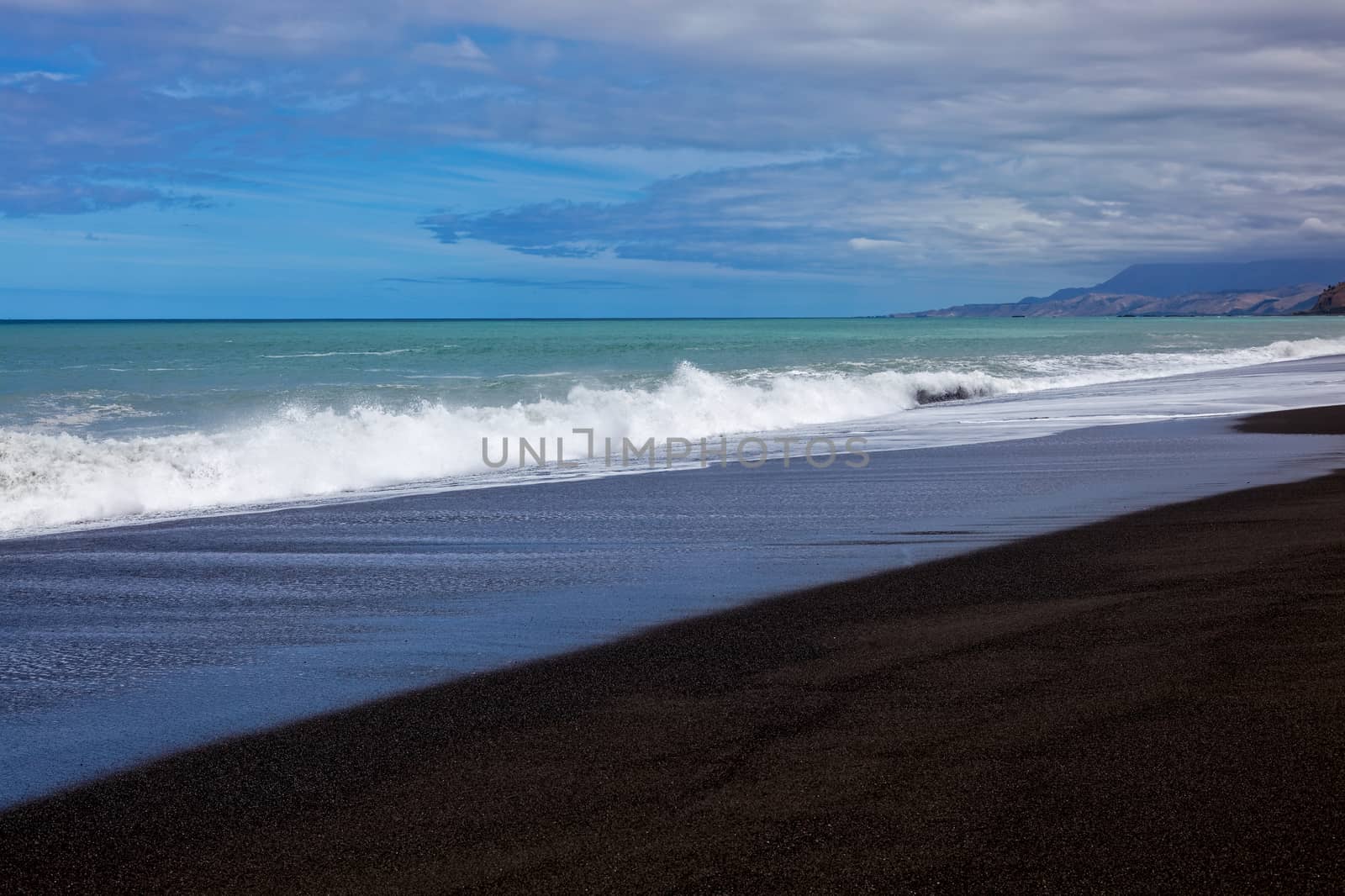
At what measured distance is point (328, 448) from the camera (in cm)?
1430

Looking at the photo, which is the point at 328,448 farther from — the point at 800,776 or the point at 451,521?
the point at 800,776

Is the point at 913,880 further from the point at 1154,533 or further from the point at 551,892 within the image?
the point at 1154,533

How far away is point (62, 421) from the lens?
2409 cm

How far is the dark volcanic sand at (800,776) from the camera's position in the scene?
11.0 feet

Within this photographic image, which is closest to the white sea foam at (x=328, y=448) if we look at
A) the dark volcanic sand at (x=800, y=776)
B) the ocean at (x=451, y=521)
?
the ocean at (x=451, y=521)

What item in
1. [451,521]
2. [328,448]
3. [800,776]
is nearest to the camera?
[800,776]

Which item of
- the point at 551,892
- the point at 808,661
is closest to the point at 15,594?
the point at 808,661

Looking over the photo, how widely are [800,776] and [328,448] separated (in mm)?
11412

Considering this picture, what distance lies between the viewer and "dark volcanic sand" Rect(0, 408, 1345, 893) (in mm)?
3340

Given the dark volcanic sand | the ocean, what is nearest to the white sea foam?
the ocean

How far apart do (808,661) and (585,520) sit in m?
4.66

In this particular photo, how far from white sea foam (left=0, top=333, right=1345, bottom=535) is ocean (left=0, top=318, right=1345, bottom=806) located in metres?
0.05

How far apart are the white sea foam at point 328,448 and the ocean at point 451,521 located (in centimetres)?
5

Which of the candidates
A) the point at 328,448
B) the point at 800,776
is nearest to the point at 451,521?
the point at 328,448
